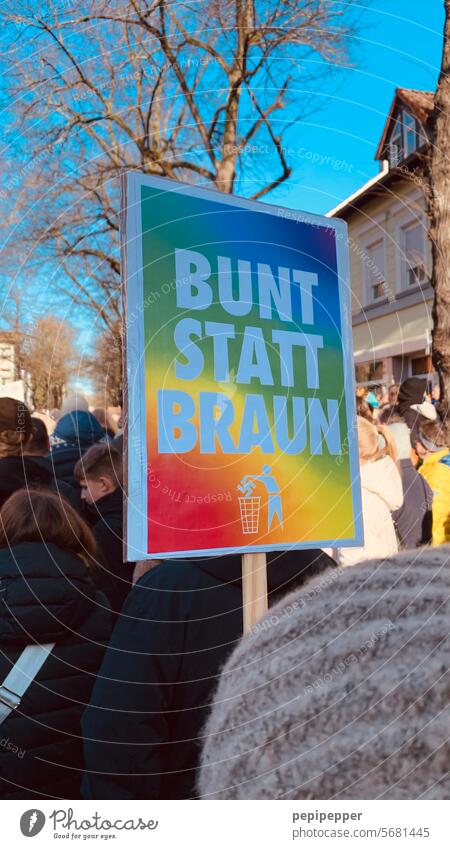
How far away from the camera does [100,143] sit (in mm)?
2334

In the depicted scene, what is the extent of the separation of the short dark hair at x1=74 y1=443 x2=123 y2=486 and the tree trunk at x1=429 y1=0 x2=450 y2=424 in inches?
51.4

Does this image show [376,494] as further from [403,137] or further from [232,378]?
[403,137]

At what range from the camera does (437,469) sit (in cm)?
266

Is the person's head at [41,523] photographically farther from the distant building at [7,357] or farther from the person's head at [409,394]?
the person's head at [409,394]

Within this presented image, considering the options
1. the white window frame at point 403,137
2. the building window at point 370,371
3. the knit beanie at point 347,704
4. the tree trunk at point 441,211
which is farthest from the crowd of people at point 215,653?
the building window at point 370,371

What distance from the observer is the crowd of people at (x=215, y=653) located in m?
0.46

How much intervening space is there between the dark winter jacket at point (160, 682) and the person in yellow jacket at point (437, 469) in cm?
148

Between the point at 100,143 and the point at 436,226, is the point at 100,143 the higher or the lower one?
the higher one

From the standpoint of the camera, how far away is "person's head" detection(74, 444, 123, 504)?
7.22 feet

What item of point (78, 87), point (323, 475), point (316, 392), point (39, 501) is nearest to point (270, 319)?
point (316, 392)

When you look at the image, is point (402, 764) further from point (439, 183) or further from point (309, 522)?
point (439, 183)

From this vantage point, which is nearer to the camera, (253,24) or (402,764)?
(402,764)

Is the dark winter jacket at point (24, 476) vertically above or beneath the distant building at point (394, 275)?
beneath

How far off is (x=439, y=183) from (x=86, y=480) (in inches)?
60.6
